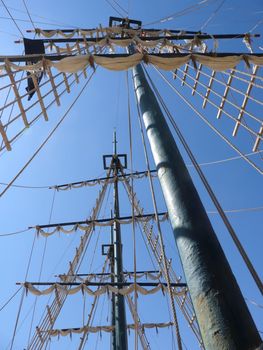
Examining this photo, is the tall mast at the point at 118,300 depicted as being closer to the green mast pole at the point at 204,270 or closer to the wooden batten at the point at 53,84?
the wooden batten at the point at 53,84

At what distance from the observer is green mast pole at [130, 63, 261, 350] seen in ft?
6.29

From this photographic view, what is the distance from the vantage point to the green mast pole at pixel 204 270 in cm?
192

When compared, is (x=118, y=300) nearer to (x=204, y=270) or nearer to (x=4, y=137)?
(x=4, y=137)

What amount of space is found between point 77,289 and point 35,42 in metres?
8.19

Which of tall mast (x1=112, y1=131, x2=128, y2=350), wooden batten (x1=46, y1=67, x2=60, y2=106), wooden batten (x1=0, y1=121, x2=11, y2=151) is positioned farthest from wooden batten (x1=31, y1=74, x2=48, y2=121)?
tall mast (x1=112, y1=131, x2=128, y2=350)

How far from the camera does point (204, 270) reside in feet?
7.53

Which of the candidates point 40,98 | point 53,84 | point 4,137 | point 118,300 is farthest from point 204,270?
point 118,300

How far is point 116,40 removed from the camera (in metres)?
7.88

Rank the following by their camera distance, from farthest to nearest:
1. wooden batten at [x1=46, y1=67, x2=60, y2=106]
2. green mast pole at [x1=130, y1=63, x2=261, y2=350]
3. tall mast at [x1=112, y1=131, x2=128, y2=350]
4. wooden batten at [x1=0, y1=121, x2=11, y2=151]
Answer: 1. tall mast at [x1=112, y1=131, x2=128, y2=350]
2. wooden batten at [x1=46, y1=67, x2=60, y2=106]
3. wooden batten at [x1=0, y1=121, x2=11, y2=151]
4. green mast pole at [x1=130, y1=63, x2=261, y2=350]

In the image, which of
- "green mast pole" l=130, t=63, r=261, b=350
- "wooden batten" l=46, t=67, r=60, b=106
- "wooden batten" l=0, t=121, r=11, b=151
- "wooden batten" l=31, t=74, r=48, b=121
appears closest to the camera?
"green mast pole" l=130, t=63, r=261, b=350

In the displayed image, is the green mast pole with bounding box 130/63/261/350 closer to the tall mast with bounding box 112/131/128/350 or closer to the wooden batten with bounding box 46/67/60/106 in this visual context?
the wooden batten with bounding box 46/67/60/106

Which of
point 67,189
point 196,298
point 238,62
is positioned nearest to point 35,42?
point 238,62

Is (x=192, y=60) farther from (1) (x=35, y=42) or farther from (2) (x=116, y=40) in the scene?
(1) (x=35, y=42)

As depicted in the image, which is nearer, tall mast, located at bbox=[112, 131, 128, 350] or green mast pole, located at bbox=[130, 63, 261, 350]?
green mast pole, located at bbox=[130, 63, 261, 350]
